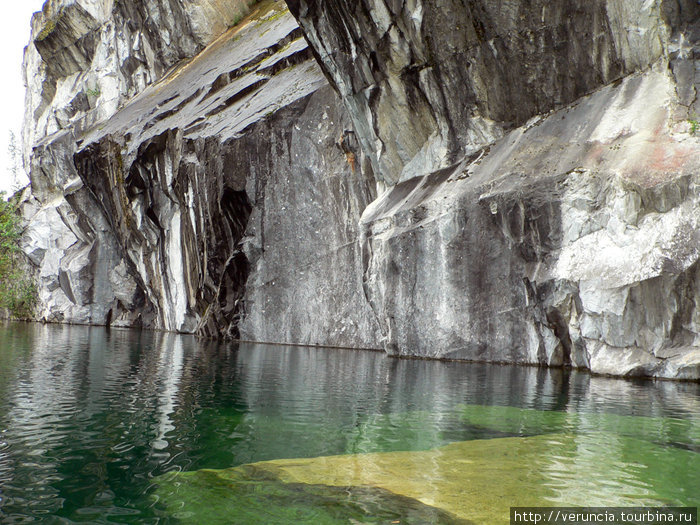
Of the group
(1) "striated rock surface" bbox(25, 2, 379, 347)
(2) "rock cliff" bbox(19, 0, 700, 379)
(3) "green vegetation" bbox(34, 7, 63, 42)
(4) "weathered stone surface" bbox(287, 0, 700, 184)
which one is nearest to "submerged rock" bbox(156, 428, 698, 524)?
(2) "rock cliff" bbox(19, 0, 700, 379)

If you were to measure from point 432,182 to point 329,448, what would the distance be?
19.7 metres

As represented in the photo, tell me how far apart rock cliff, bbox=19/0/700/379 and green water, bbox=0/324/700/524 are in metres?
4.30

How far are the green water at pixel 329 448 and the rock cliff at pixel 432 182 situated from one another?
4.30 meters

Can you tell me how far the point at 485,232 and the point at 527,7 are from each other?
29.3 feet

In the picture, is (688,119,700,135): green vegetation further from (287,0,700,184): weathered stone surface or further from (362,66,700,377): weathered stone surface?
(287,0,700,184): weathered stone surface

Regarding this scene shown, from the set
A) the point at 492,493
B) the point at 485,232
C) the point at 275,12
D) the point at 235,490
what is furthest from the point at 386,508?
the point at 275,12

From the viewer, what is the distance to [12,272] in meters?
71.5

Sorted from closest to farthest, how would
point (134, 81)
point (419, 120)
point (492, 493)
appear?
point (492, 493)
point (419, 120)
point (134, 81)

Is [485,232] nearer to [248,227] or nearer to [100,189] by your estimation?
[248,227]

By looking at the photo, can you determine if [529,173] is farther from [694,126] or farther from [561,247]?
[694,126]

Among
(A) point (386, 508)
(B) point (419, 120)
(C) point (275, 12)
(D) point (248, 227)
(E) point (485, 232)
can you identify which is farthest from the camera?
(C) point (275, 12)

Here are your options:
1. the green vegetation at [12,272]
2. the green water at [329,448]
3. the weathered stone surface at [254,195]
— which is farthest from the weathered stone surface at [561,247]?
the green vegetation at [12,272]

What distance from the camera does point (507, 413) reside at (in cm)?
1196

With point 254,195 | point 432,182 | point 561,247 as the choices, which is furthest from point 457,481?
point 254,195
